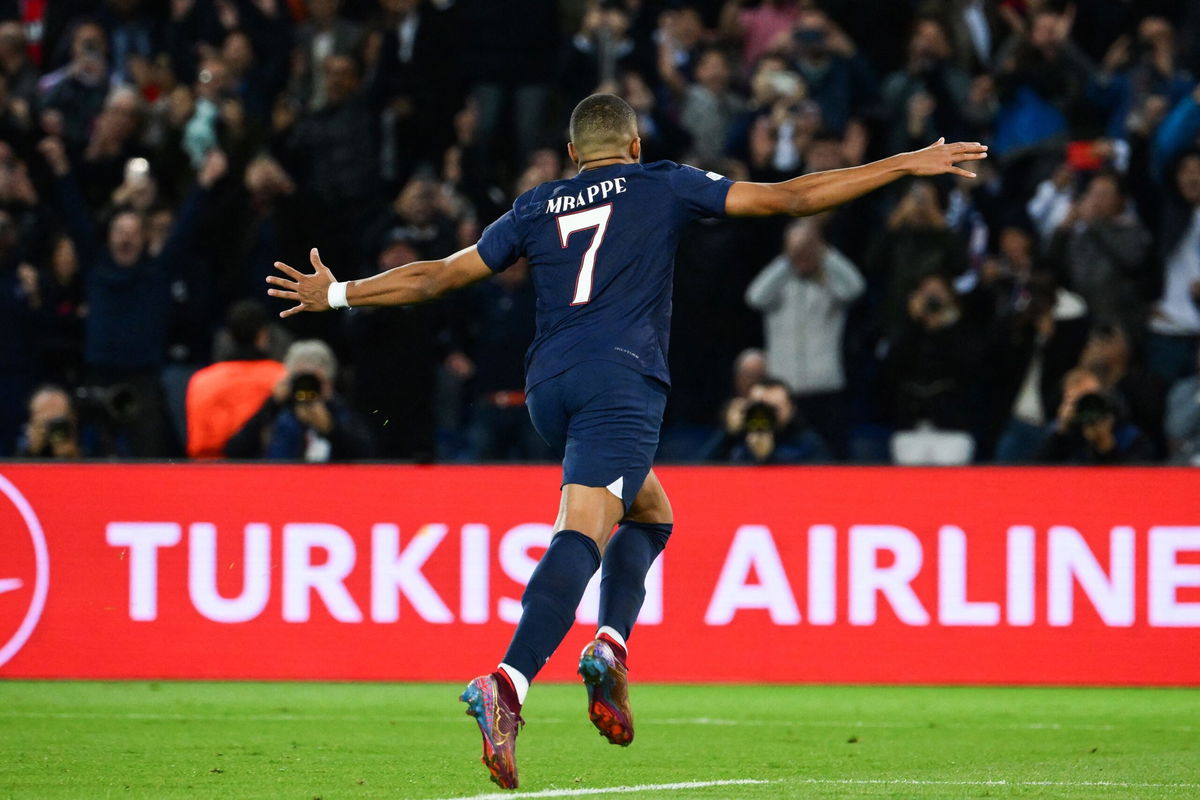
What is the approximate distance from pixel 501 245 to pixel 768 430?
15.6ft

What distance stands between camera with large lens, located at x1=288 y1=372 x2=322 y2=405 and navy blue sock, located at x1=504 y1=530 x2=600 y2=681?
5057 millimetres

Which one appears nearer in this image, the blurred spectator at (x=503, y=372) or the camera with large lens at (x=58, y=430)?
the camera with large lens at (x=58, y=430)

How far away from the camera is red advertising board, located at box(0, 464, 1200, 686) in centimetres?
971

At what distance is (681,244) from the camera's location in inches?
488

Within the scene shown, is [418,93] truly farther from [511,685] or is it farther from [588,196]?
[511,685]

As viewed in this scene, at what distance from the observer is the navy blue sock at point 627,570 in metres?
6.22

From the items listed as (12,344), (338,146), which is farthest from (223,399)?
(338,146)

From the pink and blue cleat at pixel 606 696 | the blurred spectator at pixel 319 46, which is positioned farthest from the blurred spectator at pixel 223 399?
the pink and blue cleat at pixel 606 696

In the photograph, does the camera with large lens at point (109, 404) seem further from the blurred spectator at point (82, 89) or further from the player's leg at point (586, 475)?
the player's leg at point (586, 475)

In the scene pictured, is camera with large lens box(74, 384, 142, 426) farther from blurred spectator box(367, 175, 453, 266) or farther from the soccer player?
the soccer player

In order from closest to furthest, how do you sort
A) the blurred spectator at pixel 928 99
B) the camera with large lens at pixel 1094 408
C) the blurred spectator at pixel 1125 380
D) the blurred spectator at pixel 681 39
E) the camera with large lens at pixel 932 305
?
the camera with large lens at pixel 1094 408 → the blurred spectator at pixel 1125 380 → the camera with large lens at pixel 932 305 → the blurred spectator at pixel 928 99 → the blurred spectator at pixel 681 39

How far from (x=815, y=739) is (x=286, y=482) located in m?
3.43

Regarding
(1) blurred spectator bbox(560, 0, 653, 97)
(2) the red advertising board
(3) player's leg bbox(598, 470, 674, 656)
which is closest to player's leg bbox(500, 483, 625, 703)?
(3) player's leg bbox(598, 470, 674, 656)

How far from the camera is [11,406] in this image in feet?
41.1
